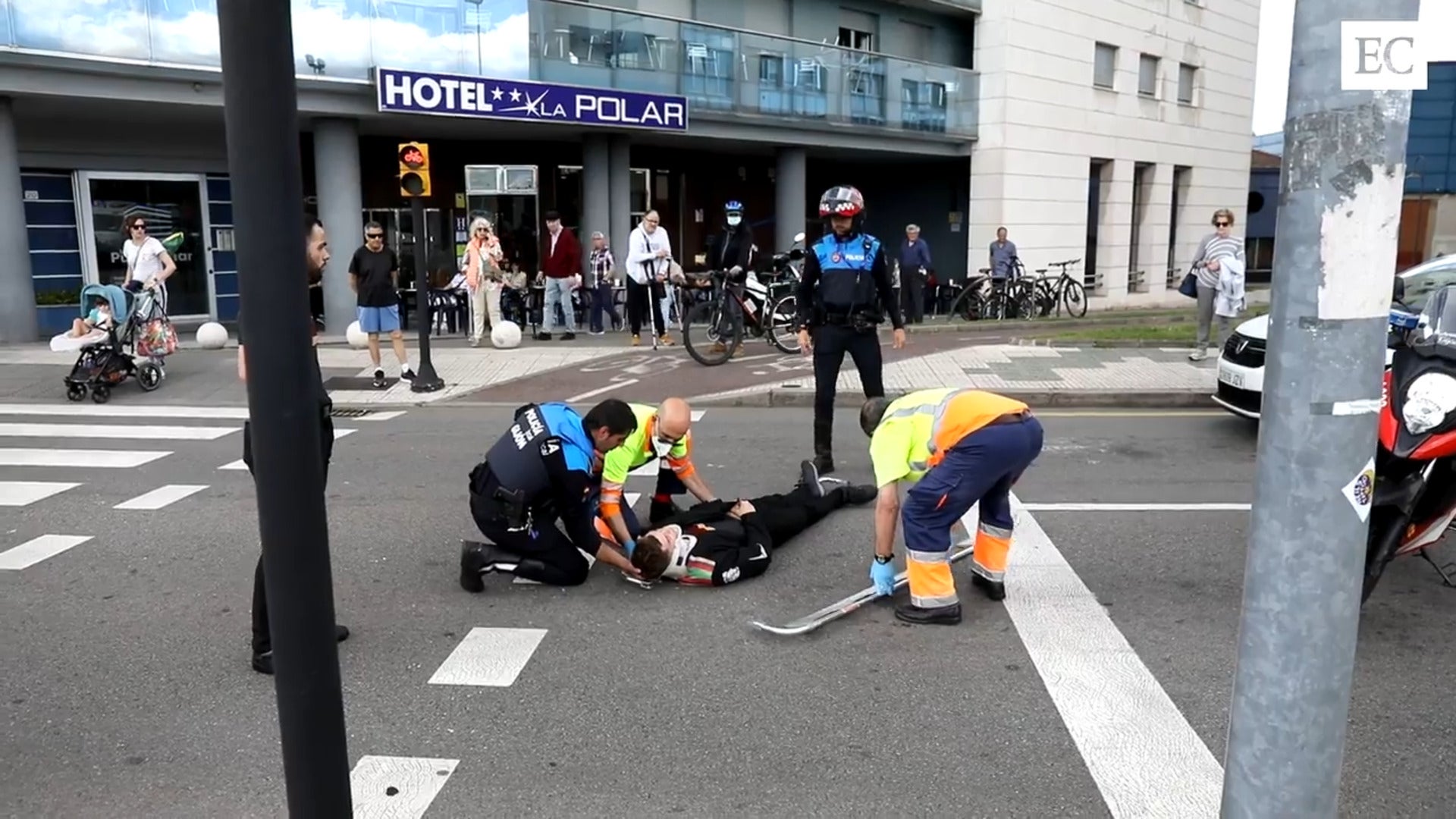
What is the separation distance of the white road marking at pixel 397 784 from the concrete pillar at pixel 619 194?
15.6 meters

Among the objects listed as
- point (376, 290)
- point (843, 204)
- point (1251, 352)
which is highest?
point (843, 204)

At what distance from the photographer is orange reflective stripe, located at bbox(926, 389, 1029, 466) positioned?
495 centimetres

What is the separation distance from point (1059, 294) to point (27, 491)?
20579mm

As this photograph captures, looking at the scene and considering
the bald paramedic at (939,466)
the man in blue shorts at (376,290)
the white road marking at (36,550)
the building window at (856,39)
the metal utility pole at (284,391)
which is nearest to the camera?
the metal utility pole at (284,391)

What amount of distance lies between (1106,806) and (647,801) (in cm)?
150

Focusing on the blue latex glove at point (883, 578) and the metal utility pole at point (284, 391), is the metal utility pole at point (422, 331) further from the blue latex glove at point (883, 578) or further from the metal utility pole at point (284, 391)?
the metal utility pole at point (284, 391)

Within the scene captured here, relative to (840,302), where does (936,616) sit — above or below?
below

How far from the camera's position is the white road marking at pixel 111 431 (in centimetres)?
984

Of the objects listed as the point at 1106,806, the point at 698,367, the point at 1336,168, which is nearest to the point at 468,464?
the point at 698,367

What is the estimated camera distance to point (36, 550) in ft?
21.1

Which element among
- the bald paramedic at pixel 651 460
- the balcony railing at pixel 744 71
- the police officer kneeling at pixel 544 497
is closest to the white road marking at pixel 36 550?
the police officer kneeling at pixel 544 497

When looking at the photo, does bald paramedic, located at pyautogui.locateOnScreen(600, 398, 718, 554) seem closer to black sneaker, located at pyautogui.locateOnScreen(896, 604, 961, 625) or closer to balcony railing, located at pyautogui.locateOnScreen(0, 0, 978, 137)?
black sneaker, located at pyautogui.locateOnScreen(896, 604, 961, 625)

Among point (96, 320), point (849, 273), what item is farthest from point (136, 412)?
point (849, 273)

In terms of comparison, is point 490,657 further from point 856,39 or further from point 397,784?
point 856,39
